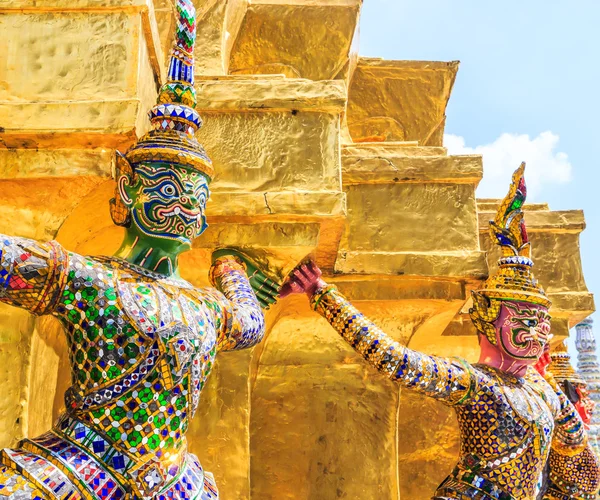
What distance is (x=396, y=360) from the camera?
12.9ft

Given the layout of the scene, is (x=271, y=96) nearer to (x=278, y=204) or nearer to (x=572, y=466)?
(x=278, y=204)

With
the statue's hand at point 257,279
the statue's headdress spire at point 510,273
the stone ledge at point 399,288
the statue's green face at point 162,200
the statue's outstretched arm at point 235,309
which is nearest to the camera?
the statue's green face at point 162,200

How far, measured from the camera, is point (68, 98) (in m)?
3.33

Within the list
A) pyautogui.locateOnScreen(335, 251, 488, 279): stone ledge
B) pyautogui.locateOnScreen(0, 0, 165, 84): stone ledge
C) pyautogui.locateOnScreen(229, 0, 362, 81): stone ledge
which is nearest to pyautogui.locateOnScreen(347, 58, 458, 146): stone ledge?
pyautogui.locateOnScreen(229, 0, 362, 81): stone ledge

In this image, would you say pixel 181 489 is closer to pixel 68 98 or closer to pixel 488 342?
pixel 68 98

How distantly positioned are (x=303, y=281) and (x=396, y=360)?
0.63 meters

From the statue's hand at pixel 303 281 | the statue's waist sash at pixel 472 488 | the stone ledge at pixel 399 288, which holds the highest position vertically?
the stone ledge at pixel 399 288

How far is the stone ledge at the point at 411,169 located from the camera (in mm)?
4953

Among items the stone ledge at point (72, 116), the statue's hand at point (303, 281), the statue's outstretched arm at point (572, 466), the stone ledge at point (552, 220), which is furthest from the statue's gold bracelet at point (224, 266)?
the stone ledge at point (552, 220)

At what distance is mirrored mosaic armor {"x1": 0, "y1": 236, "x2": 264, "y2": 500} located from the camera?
2.59 m

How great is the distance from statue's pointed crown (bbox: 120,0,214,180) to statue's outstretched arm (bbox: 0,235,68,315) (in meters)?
0.58

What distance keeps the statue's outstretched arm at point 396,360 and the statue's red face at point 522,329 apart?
313mm

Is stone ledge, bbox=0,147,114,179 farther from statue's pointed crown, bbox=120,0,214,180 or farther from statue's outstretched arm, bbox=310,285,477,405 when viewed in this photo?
statue's outstretched arm, bbox=310,285,477,405

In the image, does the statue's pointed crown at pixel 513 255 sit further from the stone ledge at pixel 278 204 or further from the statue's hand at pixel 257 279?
the statue's hand at pixel 257 279
